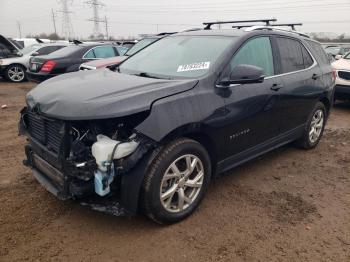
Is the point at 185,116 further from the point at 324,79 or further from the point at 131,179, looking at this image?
the point at 324,79

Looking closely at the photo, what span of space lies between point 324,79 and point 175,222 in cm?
343

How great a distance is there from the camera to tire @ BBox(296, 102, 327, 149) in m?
5.27

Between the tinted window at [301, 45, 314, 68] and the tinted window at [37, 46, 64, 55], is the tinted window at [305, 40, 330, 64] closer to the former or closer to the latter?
the tinted window at [301, 45, 314, 68]

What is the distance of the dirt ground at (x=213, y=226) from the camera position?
292cm

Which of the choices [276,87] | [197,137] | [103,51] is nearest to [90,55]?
[103,51]

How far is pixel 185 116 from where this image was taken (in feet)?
10.3

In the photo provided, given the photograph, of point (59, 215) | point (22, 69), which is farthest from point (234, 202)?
point (22, 69)

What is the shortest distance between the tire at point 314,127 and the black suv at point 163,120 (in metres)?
0.81

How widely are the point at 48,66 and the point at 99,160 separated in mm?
7935

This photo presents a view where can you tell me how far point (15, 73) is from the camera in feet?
43.5

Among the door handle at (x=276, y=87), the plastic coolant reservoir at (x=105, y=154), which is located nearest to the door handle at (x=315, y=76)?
the door handle at (x=276, y=87)

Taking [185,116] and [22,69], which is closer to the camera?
[185,116]

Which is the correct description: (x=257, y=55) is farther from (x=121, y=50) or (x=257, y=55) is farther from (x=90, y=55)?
(x=121, y=50)

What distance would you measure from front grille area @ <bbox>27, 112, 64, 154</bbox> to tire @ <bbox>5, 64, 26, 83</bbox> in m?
10.8
